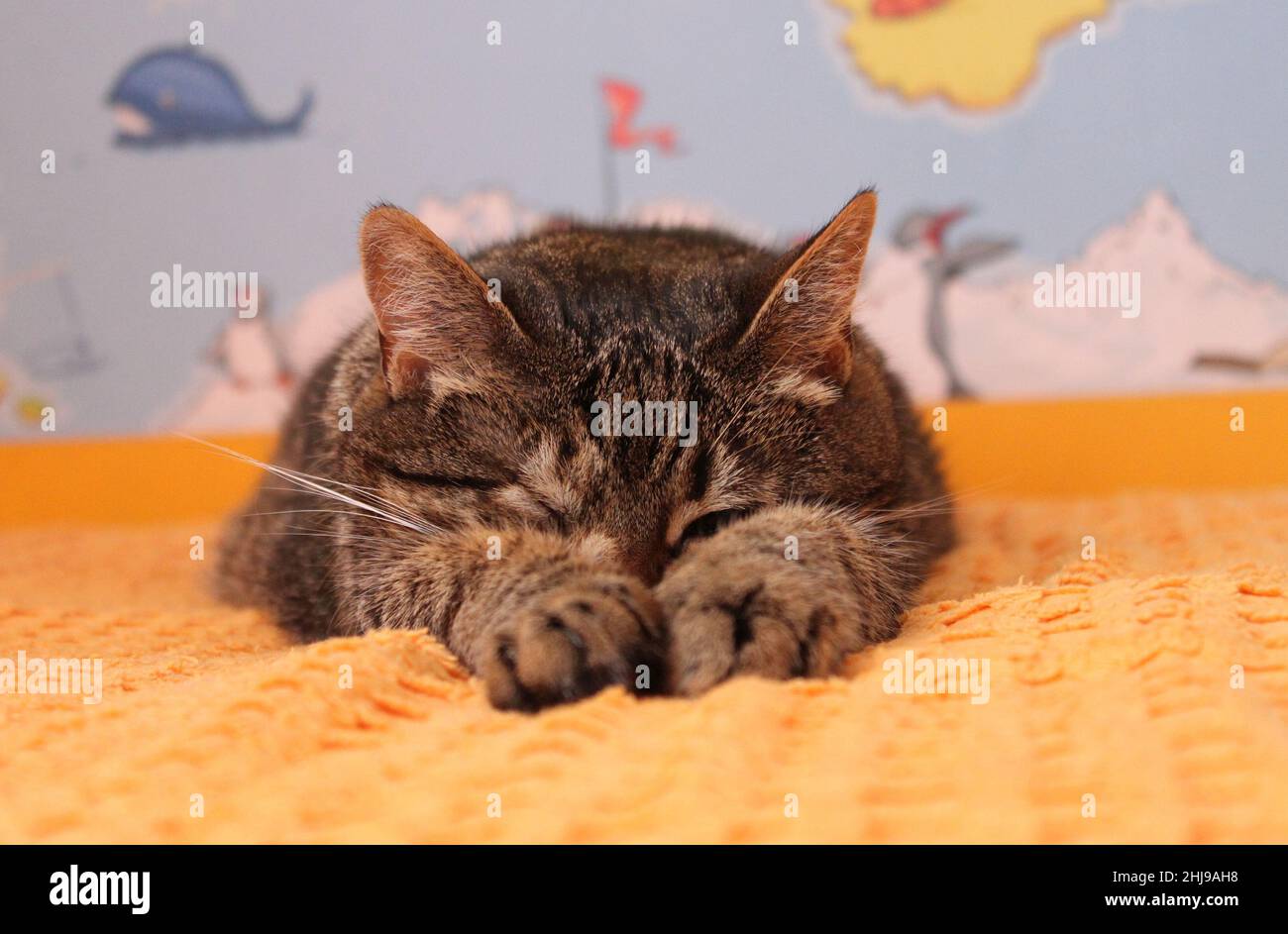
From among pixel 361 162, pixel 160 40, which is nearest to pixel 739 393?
pixel 361 162

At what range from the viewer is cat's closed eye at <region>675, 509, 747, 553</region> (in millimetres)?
Result: 1188

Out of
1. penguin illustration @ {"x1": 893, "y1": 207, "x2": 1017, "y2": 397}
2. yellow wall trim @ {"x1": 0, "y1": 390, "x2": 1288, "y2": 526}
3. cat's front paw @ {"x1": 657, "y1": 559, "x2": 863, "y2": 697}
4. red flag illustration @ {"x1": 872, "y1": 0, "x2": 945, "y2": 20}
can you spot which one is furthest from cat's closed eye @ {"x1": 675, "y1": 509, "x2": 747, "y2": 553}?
red flag illustration @ {"x1": 872, "y1": 0, "x2": 945, "y2": 20}

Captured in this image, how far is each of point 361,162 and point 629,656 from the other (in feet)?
6.66

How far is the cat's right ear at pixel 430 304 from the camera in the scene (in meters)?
1.20

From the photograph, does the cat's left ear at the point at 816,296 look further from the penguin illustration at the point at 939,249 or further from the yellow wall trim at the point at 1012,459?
the penguin illustration at the point at 939,249

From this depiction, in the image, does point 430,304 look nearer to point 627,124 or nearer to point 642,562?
point 642,562

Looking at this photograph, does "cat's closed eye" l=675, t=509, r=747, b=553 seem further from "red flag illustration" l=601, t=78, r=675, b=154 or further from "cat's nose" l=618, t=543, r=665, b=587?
"red flag illustration" l=601, t=78, r=675, b=154

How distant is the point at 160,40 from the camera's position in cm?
265

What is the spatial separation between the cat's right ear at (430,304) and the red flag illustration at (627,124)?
149cm

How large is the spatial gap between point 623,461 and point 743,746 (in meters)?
0.42

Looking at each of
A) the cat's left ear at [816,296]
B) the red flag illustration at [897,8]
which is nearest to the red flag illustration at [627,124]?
the red flag illustration at [897,8]
